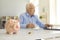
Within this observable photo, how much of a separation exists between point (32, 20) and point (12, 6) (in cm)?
136

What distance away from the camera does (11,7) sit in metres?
3.64

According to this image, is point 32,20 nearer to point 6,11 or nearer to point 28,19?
point 28,19

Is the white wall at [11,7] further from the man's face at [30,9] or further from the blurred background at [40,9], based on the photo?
the man's face at [30,9]

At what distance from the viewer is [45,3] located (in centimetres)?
412

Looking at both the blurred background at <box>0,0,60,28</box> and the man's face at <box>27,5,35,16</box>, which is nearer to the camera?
the man's face at <box>27,5,35,16</box>

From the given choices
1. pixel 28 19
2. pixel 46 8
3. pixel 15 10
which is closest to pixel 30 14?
pixel 28 19

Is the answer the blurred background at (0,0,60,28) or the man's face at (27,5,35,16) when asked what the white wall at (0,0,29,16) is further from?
the man's face at (27,5,35,16)

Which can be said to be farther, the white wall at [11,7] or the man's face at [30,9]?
the white wall at [11,7]

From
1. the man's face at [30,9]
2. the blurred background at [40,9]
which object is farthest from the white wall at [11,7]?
the man's face at [30,9]

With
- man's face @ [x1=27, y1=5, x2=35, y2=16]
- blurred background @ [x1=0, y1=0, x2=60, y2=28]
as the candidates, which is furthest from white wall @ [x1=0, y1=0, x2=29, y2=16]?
man's face @ [x1=27, y1=5, x2=35, y2=16]

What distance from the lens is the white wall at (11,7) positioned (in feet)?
11.7

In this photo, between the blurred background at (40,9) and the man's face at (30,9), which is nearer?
the man's face at (30,9)

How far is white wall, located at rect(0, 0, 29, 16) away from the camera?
3562 mm

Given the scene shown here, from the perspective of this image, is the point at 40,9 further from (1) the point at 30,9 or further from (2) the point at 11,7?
(1) the point at 30,9
